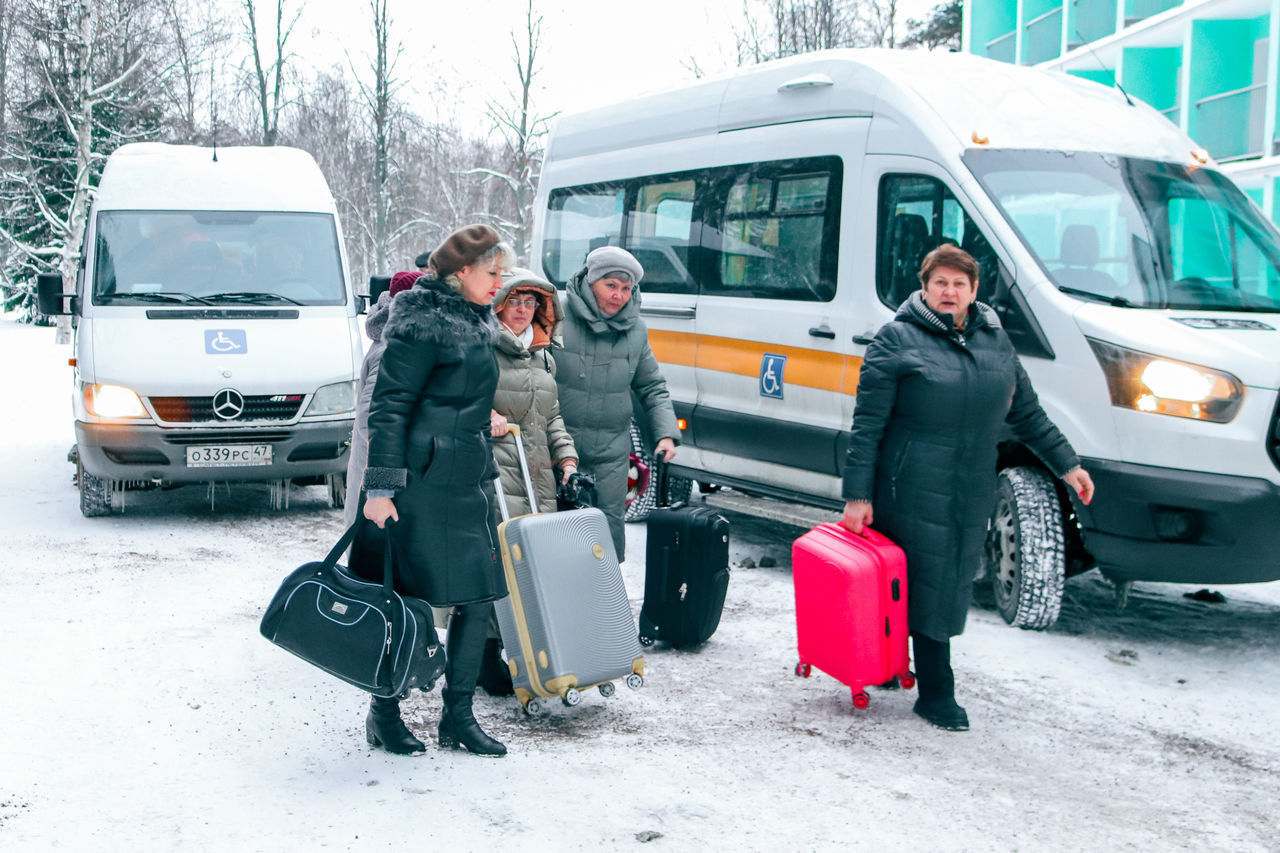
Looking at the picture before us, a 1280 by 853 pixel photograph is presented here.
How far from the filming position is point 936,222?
653 centimetres

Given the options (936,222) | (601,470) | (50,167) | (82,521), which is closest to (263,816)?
(601,470)

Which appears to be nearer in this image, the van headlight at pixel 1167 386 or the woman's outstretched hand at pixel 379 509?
the woman's outstretched hand at pixel 379 509

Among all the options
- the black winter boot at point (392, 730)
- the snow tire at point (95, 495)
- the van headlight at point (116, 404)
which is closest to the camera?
the black winter boot at point (392, 730)

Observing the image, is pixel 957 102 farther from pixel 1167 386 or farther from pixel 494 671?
pixel 494 671

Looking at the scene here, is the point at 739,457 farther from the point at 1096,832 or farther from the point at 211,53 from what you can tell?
the point at 211,53

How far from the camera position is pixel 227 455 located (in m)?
8.28

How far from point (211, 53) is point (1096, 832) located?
121 feet

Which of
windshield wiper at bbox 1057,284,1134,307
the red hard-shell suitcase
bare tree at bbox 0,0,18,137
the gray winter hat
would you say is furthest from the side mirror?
bare tree at bbox 0,0,18,137

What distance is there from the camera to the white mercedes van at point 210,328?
8.16 metres

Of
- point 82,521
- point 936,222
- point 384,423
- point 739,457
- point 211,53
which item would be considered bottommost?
point 82,521

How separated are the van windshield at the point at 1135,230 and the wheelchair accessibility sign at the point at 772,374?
5.31ft

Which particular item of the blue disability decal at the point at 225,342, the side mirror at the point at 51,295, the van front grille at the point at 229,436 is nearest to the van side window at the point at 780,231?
the van front grille at the point at 229,436

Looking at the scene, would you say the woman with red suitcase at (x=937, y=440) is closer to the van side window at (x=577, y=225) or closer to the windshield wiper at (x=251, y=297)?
the van side window at (x=577, y=225)

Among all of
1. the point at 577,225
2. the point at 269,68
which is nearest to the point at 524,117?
the point at 269,68
